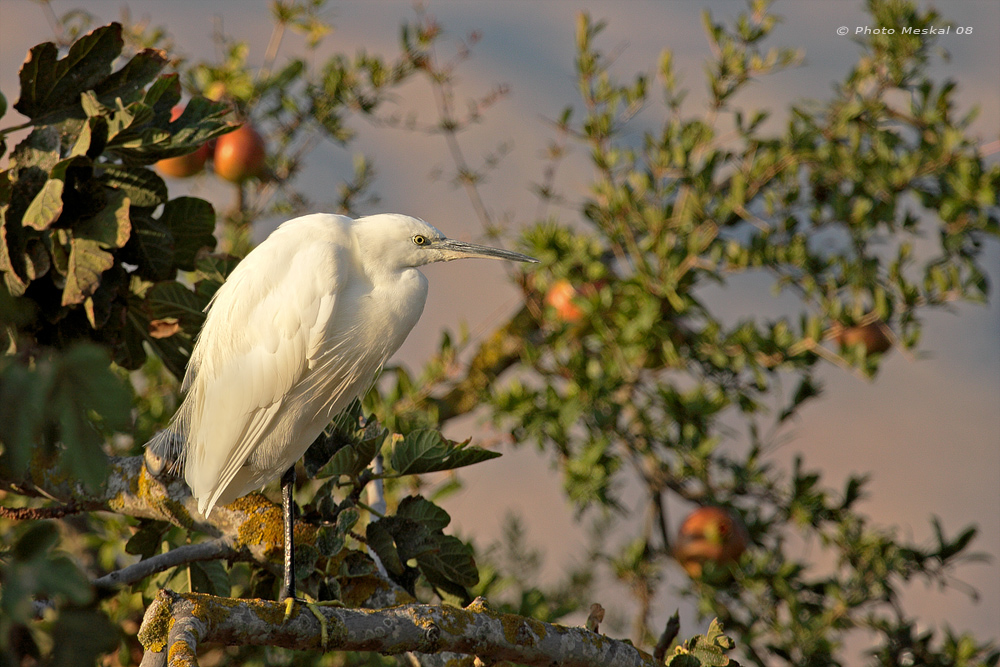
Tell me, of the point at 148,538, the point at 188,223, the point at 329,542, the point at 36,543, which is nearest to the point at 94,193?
the point at 188,223

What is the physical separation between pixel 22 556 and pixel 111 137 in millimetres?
1712

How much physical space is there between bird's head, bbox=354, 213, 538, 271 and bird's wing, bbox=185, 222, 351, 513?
75 mm

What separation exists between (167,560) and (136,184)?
1.01m

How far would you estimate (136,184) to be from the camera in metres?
2.29

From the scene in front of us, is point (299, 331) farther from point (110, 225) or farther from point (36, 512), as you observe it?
point (36, 512)

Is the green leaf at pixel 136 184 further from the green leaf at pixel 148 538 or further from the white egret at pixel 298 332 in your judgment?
the green leaf at pixel 148 538

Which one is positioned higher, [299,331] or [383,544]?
[299,331]

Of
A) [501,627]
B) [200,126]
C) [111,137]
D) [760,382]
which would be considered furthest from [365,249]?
[760,382]

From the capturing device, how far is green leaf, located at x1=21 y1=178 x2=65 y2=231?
2074 millimetres

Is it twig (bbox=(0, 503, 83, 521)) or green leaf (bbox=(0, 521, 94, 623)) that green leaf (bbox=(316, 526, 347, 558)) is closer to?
twig (bbox=(0, 503, 83, 521))

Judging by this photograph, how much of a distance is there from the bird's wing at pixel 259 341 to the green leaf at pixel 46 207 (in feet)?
1.60

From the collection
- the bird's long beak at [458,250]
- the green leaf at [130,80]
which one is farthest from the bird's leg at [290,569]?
the green leaf at [130,80]

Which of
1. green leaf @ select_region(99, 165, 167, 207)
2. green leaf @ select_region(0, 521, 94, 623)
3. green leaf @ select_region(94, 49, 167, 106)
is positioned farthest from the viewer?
green leaf @ select_region(94, 49, 167, 106)

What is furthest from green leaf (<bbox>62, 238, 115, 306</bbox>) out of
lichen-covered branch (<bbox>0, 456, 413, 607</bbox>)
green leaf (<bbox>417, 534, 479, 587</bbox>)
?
green leaf (<bbox>417, 534, 479, 587</bbox>)
